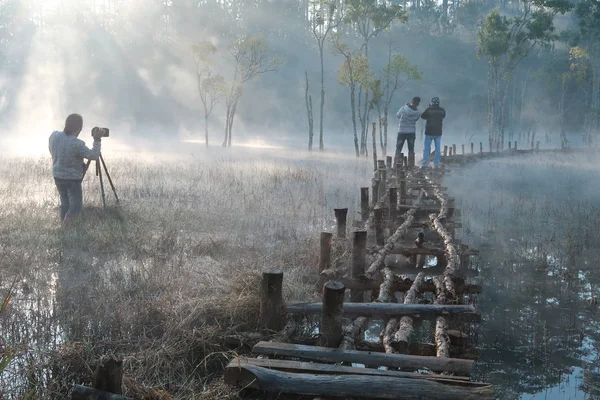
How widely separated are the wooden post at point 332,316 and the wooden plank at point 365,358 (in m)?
0.13

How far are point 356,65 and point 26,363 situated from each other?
25.5 metres

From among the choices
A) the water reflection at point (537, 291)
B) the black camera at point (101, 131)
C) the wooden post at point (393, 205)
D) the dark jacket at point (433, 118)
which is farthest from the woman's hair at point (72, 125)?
the dark jacket at point (433, 118)

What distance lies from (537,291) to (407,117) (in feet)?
26.3

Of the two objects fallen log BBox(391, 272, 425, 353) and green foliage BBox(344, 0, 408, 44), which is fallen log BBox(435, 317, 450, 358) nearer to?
fallen log BBox(391, 272, 425, 353)

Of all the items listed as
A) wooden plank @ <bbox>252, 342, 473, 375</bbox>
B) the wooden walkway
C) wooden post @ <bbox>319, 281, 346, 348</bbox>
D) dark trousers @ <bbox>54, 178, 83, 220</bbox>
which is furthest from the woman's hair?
wooden post @ <bbox>319, 281, 346, 348</bbox>

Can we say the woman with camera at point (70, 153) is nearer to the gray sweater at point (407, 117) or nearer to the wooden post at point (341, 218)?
the wooden post at point (341, 218)

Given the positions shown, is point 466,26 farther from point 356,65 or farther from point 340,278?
point 340,278

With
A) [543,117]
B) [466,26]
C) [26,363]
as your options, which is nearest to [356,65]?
[26,363]

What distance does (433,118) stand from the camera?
1528 centimetres

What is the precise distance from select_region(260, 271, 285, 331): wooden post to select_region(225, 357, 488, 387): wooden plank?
0.79 meters

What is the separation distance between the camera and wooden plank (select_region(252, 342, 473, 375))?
379 cm

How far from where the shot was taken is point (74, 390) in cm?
300

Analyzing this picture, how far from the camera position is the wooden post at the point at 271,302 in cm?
463

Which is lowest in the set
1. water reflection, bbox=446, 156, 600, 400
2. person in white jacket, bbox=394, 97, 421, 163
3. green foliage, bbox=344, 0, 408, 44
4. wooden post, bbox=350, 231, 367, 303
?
water reflection, bbox=446, 156, 600, 400
